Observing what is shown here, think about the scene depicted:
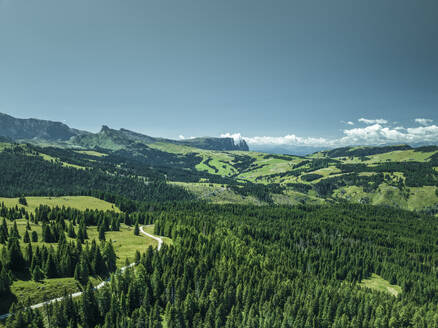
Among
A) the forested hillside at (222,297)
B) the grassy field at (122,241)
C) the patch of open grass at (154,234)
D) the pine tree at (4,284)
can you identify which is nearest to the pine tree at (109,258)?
the grassy field at (122,241)

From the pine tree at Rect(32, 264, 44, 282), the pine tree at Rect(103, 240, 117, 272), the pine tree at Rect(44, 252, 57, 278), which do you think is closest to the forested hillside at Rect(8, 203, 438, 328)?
the pine tree at Rect(103, 240, 117, 272)

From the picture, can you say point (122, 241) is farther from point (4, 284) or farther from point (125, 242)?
point (4, 284)

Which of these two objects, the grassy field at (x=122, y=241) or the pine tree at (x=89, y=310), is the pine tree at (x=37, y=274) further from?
the grassy field at (x=122, y=241)

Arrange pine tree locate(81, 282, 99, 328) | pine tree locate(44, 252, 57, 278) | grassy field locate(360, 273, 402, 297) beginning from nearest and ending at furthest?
pine tree locate(81, 282, 99, 328)
pine tree locate(44, 252, 57, 278)
grassy field locate(360, 273, 402, 297)

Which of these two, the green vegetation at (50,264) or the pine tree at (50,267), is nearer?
the green vegetation at (50,264)

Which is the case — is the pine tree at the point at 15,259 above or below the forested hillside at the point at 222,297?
above

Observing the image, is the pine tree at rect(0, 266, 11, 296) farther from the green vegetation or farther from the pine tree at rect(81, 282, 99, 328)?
the pine tree at rect(81, 282, 99, 328)

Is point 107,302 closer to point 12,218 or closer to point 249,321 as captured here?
point 249,321

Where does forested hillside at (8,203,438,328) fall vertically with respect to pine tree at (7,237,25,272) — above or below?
below

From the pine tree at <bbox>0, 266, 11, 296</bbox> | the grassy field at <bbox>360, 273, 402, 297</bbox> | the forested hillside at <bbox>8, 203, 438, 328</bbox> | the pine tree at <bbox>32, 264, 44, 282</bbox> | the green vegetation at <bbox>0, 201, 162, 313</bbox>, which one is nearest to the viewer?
the pine tree at <bbox>0, 266, 11, 296</bbox>

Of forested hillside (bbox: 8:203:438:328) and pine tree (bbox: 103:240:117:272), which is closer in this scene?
forested hillside (bbox: 8:203:438:328)
